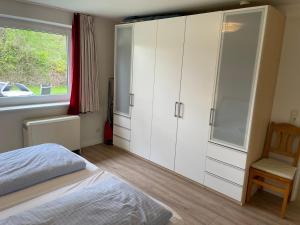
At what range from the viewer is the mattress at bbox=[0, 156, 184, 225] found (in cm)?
155

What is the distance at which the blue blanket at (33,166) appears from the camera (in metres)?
1.71

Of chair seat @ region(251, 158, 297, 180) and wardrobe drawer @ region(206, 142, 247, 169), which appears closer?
chair seat @ region(251, 158, 297, 180)

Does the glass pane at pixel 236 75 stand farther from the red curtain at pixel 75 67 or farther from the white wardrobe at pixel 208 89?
the red curtain at pixel 75 67

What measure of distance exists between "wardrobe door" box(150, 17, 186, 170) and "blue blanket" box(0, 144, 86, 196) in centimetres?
150

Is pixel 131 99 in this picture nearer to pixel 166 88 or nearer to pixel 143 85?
pixel 143 85

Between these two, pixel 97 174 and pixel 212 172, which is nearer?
pixel 97 174

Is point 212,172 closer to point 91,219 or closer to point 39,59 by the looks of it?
point 91,219

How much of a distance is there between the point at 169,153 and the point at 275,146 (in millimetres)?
1393

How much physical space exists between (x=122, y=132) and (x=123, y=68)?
3.67ft

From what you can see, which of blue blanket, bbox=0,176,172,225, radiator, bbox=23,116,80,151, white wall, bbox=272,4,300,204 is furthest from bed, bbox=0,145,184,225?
white wall, bbox=272,4,300,204

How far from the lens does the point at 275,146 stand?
9.37 feet

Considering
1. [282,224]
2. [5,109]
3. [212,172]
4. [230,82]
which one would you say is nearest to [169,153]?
[212,172]

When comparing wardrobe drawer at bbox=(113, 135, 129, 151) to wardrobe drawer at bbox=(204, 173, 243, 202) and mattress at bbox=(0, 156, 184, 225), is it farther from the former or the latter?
mattress at bbox=(0, 156, 184, 225)

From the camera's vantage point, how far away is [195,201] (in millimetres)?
2670
